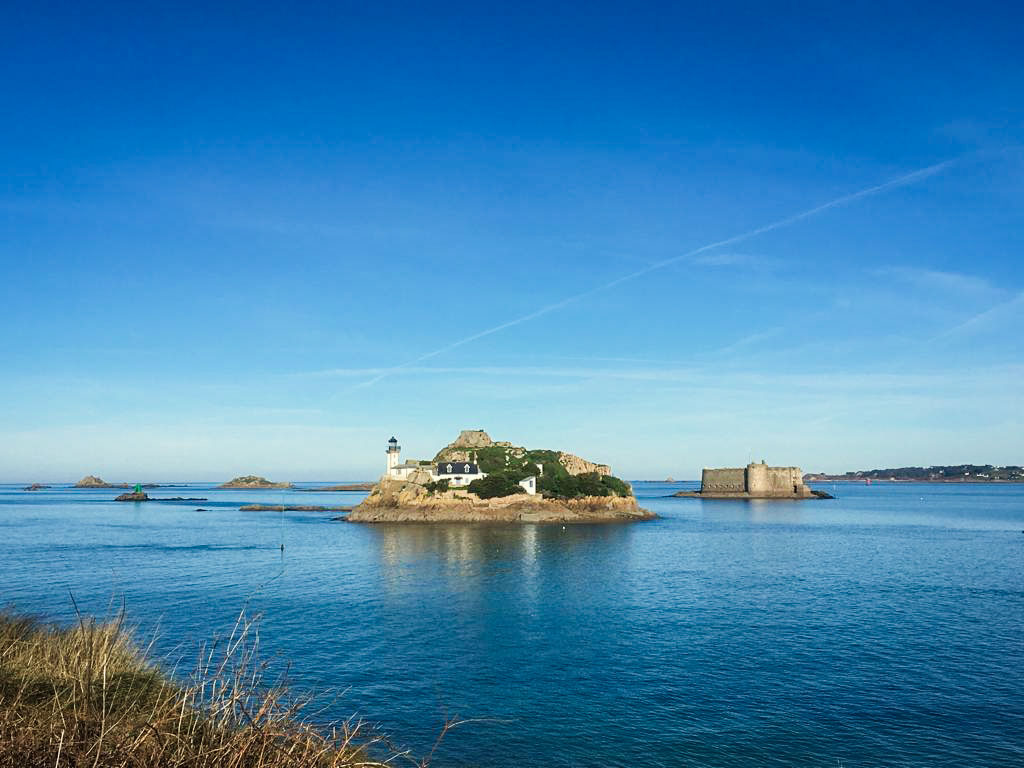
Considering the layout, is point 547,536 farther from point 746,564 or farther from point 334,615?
point 334,615

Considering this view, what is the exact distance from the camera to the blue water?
69.9ft

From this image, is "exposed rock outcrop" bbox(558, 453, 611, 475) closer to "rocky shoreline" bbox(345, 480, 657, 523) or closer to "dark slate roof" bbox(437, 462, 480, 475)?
"rocky shoreline" bbox(345, 480, 657, 523)

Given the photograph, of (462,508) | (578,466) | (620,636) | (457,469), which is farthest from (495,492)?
(620,636)

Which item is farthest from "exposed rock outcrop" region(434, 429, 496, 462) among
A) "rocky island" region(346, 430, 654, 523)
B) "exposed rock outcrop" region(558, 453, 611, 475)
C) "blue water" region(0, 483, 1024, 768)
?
"blue water" region(0, 483, 1024, 768)

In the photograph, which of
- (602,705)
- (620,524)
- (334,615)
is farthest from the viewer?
(620,524)

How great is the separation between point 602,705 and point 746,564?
4394 cm

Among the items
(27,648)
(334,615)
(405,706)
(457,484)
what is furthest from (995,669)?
(457,484)

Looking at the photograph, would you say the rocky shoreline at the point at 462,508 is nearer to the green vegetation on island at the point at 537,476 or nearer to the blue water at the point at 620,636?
the green vegetation on island at the point at 537,476

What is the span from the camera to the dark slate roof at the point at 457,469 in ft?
387

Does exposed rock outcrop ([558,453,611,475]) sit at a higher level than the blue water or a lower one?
higher

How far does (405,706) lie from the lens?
23.7 metres

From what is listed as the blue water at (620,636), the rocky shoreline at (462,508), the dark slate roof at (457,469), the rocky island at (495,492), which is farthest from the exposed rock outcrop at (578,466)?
the blue water at (620,636)

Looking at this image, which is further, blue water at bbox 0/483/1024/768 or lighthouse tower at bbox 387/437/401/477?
lighthouse tower at bbox 387/437/401/477

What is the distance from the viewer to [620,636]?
34.4 meters
